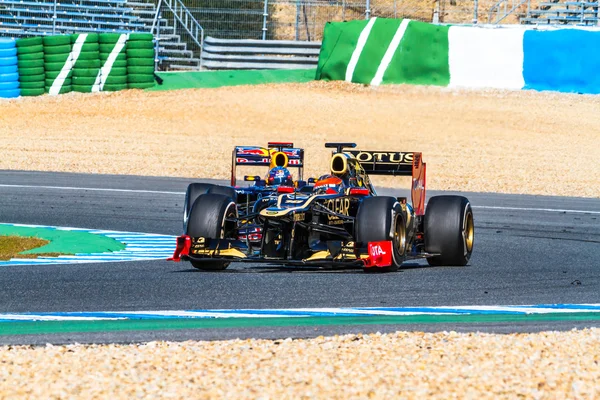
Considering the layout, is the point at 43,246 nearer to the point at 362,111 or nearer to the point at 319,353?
the point at 319,353

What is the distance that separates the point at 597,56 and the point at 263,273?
23.9m

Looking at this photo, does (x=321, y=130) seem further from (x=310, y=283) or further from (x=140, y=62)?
(x=310, y=283)

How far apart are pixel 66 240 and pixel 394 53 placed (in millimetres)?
20905

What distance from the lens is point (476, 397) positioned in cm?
604

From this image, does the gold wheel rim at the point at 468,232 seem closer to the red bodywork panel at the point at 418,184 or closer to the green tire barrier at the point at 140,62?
the red bodywork panel at the point at 418,184

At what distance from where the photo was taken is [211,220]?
38.7ft

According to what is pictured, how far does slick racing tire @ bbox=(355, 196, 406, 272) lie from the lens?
11.2 metres

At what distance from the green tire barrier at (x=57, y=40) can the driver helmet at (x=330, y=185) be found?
22200 millimetres

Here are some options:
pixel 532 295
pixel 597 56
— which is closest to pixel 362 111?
pixel 597 56

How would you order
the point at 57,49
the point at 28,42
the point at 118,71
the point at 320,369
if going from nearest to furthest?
1. the point at 320,369
2. the point at 28,42
3. the point at 57,49
4. the point at 118,71

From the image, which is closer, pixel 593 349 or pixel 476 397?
pixel 476 397

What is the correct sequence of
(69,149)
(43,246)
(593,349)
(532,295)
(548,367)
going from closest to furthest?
Result: (548,367)
(593,349)
(532,295)
(43,246)
(69,149)

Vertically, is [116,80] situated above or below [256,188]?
above

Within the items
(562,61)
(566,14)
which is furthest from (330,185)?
(566,14)
